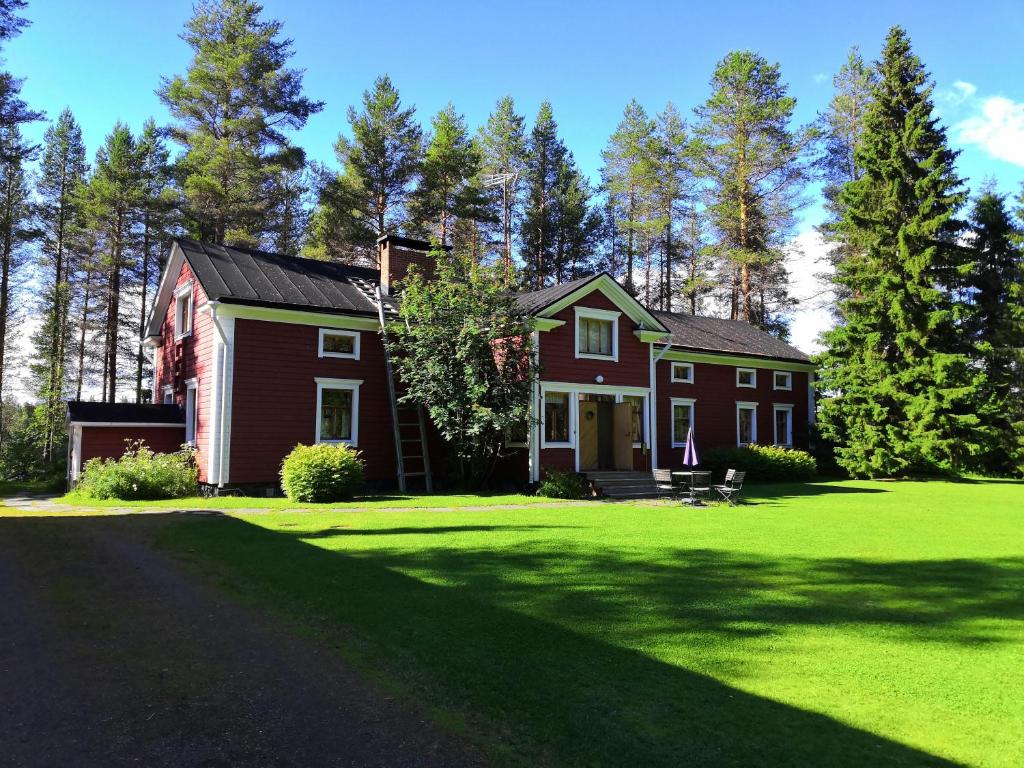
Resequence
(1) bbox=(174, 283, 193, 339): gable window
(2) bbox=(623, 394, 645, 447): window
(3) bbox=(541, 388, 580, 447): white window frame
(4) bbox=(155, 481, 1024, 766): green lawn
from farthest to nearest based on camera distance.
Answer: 1. (2) bbox=(623, 394, 645, 447): window
2. (1) bbox=(174, 283, 193, 339): gable window
3. (3) bbox=(541, 388, 580, 447): white window frame
4. (4) bbox=(155, 481, 1024, 766): green lawn

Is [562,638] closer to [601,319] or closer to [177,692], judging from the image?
[177,692]

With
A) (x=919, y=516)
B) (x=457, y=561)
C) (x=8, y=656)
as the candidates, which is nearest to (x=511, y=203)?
(x=919, y=516)

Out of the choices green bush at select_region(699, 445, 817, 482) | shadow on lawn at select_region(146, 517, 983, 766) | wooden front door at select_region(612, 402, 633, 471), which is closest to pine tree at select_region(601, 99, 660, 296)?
green bush at select_region(699, 445, 817, 482)

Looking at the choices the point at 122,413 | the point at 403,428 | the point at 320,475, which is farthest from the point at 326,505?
the point at 122,413

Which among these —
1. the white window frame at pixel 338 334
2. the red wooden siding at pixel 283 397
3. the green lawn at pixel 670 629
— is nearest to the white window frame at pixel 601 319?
the red wooden siding at pixel 283 397

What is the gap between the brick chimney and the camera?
69.5 feet

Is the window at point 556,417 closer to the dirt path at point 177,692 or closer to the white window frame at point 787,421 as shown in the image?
the white window frame at point 787,421

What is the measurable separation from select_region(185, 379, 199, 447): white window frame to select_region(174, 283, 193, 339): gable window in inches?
66.9

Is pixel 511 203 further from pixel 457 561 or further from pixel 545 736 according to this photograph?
pixel 545 736

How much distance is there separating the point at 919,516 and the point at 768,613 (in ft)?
32.4

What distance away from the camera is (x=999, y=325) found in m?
28.9

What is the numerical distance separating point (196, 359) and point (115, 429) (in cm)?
298

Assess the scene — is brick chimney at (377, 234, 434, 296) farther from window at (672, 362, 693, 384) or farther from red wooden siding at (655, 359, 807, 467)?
window at (672, 362, 693, 384)

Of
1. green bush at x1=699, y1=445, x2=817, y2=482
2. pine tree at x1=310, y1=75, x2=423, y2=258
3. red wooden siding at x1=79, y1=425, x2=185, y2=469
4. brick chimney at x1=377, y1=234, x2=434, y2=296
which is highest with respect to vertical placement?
pine tree at x1=310, y1=75, x2=423, y2=258
